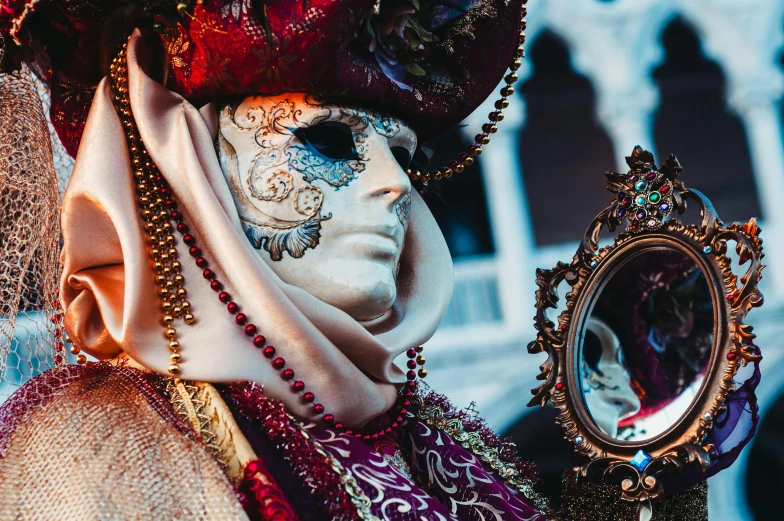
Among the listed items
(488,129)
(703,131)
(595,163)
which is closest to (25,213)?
(488,129)

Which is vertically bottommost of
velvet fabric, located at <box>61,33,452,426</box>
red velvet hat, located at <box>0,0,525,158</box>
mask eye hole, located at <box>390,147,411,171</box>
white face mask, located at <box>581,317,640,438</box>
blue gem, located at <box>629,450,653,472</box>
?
blue gem, located at <box>629,450,653,472</box>

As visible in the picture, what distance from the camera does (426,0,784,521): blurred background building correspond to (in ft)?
25.5

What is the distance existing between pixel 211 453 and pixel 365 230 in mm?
386

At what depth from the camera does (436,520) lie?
4.32ft

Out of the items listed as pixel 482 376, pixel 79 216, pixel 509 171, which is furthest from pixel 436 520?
pixel 509 171

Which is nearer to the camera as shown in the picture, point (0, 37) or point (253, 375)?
point (253, 375)

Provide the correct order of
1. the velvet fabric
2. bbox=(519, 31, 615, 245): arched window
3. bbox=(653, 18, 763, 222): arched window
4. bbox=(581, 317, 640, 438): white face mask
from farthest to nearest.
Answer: bbox=(519, 31, 615, 245): arched window
bbox=(653, 18, 763, 222): arched window
bbox=(581, 317, 640, 438): white face mask
the velvet fabric

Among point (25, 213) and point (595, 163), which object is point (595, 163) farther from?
point (25, 213)

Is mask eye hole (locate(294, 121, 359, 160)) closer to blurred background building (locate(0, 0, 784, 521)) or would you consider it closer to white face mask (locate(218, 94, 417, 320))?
white face mask (locate(218, 94, 417, 320))

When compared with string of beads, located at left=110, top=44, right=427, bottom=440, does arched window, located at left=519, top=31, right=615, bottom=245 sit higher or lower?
higher

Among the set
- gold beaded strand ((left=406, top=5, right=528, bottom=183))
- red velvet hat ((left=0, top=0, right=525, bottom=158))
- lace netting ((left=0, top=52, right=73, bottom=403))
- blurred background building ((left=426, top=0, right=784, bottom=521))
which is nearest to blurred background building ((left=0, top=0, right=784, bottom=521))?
blurred background building ((left=426, top=0, right=784, bottom=521))

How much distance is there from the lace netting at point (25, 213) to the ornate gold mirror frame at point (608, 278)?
0.76 m

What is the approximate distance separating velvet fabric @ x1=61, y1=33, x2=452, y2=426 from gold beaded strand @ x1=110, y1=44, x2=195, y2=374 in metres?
0.01

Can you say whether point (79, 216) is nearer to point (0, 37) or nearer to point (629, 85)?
point (0, 37)
